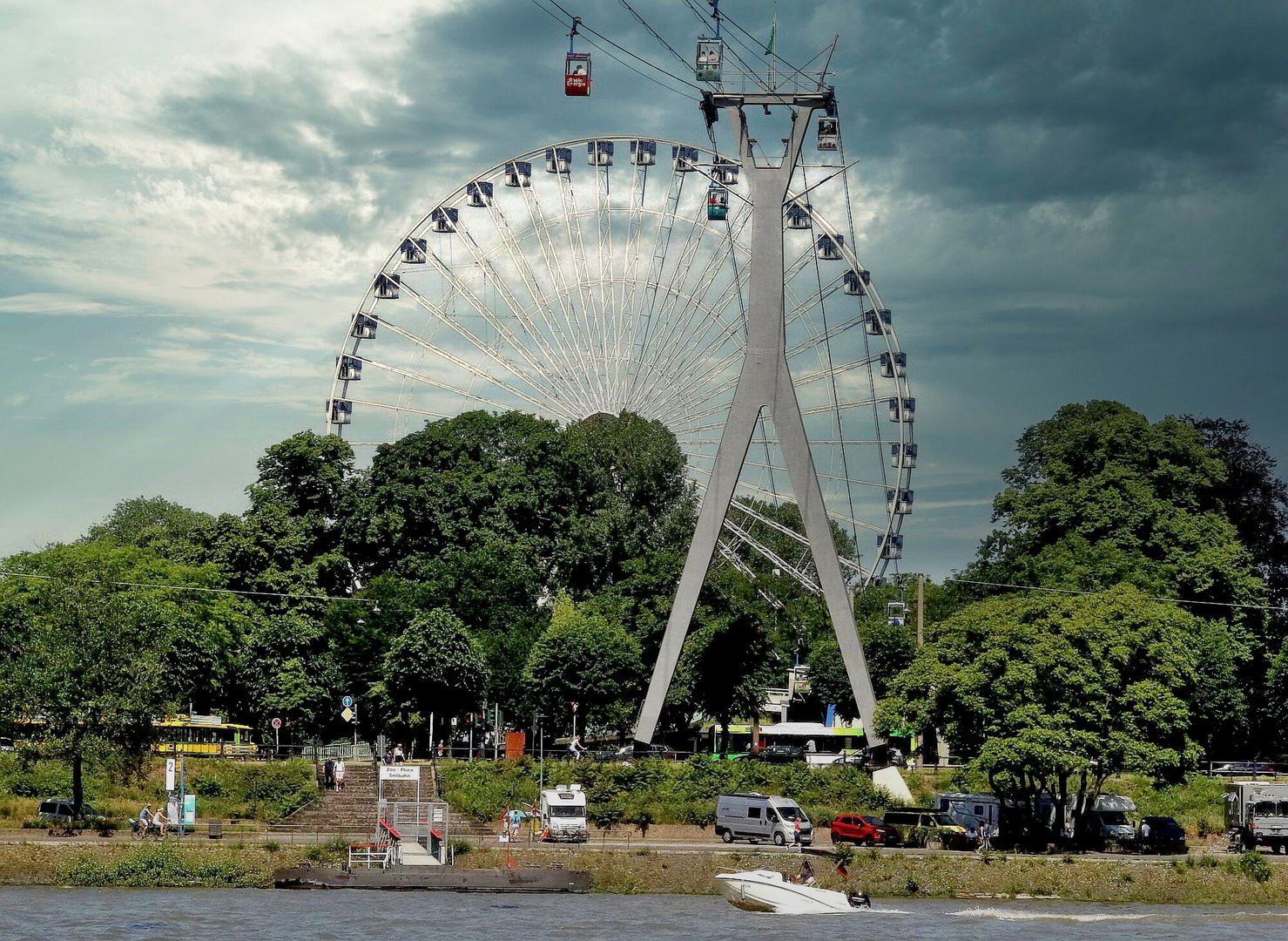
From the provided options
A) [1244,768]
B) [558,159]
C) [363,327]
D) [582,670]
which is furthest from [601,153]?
[1244,768]

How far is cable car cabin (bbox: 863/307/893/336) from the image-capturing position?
96125 mm

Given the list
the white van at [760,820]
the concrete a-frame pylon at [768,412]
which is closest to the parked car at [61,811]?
the white van at [760,820]

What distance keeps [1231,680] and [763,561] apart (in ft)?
168

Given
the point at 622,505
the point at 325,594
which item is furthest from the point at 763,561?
the point at 325,594

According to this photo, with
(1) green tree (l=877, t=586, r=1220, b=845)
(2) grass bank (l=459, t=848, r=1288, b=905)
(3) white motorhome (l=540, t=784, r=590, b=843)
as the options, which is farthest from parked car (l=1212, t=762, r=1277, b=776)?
(3) white motorhome (l=540, t=784, r=590, b=843)

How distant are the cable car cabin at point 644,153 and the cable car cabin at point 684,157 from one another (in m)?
1.06

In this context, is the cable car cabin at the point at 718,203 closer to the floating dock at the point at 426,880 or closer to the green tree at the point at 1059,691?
the green tree at the point at 1059,691

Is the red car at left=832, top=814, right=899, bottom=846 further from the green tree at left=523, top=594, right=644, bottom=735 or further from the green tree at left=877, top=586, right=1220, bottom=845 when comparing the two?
the green tree at left=523, top=594, right=644, bottom=735

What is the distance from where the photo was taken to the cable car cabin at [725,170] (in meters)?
92.5

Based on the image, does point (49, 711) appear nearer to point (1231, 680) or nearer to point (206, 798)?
point (206, 798)

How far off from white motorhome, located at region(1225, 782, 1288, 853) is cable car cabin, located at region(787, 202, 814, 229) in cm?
3861

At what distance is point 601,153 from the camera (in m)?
96.5

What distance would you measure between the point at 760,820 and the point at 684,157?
133 ft

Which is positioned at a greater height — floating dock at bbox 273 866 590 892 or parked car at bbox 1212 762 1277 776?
parked car at bbox 1212 762 1277 776
